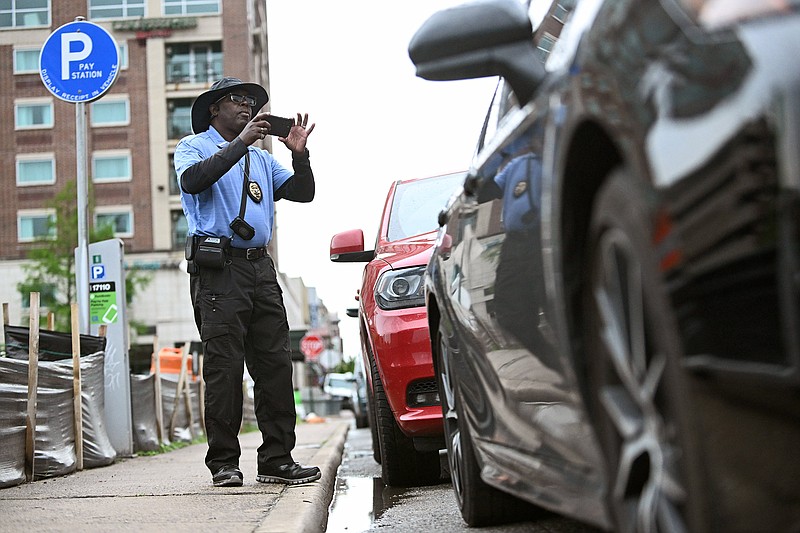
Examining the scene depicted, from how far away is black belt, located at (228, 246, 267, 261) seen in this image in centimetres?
632

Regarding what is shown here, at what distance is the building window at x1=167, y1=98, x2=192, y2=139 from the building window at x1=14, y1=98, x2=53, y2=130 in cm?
539

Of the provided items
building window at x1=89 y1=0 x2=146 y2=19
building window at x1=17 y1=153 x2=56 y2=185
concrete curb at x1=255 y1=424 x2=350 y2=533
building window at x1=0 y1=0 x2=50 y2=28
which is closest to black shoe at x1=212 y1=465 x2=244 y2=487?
concrete curb at x1=255 y1=424 x2=350 y2=533

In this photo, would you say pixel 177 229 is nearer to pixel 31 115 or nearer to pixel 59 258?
pixel 31 115

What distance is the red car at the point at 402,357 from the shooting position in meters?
6.42

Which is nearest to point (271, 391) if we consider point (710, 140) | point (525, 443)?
point (525, 443)

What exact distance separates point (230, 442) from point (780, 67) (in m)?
Answer: 5.14

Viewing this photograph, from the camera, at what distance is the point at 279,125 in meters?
6.44

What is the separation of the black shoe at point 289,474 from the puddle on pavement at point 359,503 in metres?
0.22

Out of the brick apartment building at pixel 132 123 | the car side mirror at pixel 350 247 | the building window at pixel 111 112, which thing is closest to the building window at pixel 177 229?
the brick apartment building at pixel 132 123

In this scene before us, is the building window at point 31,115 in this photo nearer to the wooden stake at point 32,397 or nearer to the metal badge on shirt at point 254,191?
the wooden stake at point 32,397

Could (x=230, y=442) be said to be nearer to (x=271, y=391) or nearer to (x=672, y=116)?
(x=271, y=391)

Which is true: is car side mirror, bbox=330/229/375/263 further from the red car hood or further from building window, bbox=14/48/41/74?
building window, bbox=14/48/41/74

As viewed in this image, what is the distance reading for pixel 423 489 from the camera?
6.80 meters

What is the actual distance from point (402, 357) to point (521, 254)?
143 inches
